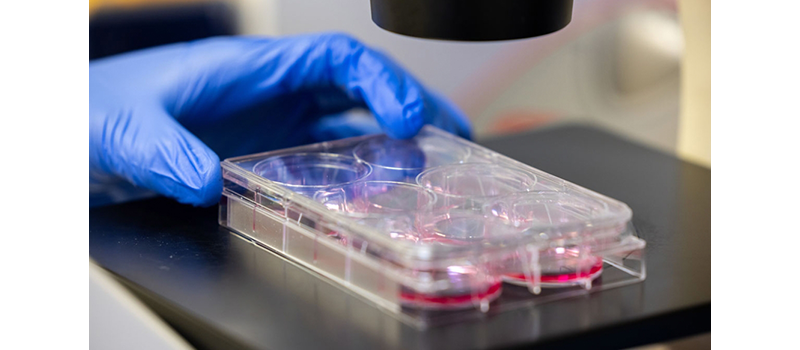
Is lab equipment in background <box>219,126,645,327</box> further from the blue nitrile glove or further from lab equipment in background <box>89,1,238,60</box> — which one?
lab equipment in background <box>89,1,238,60</box>

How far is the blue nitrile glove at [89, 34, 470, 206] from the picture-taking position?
1570mm

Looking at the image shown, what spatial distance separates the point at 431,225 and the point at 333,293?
18 cm

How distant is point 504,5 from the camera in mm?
1181

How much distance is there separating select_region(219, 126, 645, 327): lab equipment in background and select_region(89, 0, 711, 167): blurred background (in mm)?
558

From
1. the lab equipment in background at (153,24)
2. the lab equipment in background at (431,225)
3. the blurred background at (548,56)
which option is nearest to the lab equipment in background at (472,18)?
the lab equipment in background at (431,225)

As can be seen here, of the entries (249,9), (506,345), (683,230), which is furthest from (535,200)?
(249,9)

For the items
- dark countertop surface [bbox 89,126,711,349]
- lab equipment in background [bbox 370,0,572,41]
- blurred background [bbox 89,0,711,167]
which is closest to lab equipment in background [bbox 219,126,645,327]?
dark countertop surface [bbox 89,126,711,349]

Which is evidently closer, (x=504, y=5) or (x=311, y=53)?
(x=504, y=5)

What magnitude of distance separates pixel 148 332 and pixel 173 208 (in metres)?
0.36

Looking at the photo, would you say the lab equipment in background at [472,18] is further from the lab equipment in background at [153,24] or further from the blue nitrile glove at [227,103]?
the lab equipment in background at [153,24]

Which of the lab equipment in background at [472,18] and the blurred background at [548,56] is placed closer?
the lab equipment in background at [472,18]

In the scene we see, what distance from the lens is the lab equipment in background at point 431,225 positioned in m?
1.13

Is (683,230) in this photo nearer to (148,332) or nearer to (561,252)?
(561,252)

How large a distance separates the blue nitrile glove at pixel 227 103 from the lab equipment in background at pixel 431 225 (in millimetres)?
98
